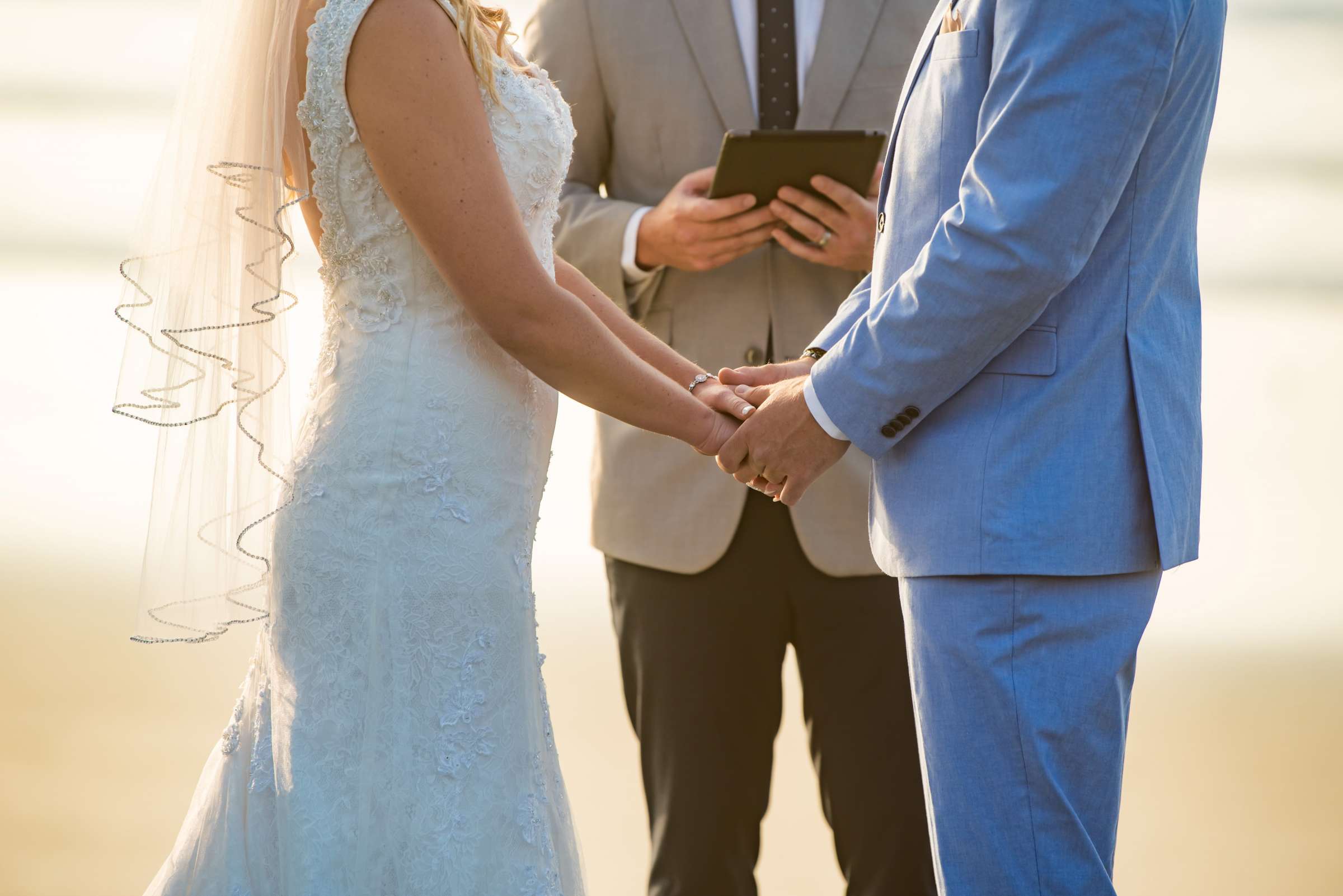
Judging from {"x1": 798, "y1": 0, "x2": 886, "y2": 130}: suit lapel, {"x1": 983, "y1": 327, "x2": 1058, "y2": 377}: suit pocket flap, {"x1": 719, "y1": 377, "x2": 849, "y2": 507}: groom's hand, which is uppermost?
{"x1": 798, "y1": 0, "x2": 886, "y2": 130}: suit lapel

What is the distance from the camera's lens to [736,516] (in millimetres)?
1959

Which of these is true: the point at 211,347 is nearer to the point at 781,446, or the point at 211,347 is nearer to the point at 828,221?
the point at 781,446

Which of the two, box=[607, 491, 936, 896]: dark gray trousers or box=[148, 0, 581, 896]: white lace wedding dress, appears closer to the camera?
box=[148, 0, 581, 896]: white lace wedding dress

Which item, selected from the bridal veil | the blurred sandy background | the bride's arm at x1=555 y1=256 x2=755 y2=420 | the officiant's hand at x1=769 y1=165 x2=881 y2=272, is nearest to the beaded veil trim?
the bridal veil

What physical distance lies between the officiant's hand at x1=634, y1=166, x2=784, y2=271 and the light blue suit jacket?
515mm

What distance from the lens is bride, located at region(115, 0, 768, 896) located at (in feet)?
4.58

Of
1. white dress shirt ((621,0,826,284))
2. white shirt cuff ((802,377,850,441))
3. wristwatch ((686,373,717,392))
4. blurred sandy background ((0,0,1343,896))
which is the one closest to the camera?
white shirt cuff ((802,377,850,441))

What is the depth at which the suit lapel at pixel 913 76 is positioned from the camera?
1406 millimetres

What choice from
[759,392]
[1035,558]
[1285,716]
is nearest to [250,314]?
[759,392]

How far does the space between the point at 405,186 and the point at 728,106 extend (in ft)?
2.48

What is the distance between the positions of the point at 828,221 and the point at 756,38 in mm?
330

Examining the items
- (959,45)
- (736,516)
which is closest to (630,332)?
(736,516)

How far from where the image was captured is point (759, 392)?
1708 mm

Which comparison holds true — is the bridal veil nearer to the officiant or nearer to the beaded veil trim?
the beaded veil trim
